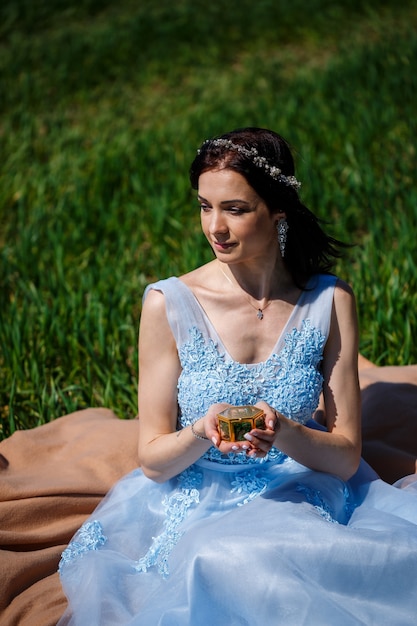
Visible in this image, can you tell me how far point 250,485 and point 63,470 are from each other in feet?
2.74

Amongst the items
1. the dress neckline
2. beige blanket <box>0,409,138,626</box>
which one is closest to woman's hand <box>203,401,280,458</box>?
the dress neckline

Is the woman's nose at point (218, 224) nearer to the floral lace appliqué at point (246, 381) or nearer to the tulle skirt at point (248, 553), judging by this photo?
the floral lace appliqué at point (246, 381)

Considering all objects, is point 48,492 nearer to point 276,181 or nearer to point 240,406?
point 240,406

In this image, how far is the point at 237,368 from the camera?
268 cm

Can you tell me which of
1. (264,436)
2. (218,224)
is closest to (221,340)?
(218,224)

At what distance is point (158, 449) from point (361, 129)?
4049 mm

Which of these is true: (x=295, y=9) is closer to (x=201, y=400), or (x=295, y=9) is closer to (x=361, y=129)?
(x=361, y=129)

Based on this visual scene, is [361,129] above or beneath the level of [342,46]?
beneath

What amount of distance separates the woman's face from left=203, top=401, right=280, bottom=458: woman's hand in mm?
454

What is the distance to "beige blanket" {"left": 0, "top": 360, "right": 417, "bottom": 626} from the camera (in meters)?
2.77

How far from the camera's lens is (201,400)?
2650 millimetres

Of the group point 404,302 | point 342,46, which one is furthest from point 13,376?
point 342,46

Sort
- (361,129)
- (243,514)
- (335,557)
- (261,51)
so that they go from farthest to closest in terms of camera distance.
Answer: (261,51), (361,129), (243,514), (335,557)

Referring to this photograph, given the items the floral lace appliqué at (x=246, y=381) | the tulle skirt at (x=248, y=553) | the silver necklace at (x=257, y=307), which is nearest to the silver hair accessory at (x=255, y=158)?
the silver necklace at (x=257, y=307)
